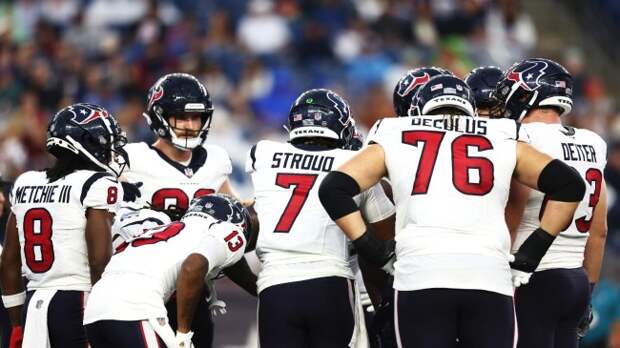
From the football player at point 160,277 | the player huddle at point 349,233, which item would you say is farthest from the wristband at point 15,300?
the football player at point 160,277

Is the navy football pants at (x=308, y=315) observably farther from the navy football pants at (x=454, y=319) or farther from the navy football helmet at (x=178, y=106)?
the navy football helmet at (x=178, y=106)

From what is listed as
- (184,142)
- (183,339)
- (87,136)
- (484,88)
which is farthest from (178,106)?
(484,88)

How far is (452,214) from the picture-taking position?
6.28 meters

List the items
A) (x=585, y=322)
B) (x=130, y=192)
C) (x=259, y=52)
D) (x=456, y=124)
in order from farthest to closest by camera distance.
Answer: (x=259, y=52)
(x=130, y=192)
(x=585, y=322)
(x=456, y=124)

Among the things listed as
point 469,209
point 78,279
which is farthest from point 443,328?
point 78,279

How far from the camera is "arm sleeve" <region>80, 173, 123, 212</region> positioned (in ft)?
23.3

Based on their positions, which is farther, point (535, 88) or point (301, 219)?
point (535, 88)

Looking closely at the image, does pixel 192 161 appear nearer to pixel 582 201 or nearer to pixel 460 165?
pixel 460 165

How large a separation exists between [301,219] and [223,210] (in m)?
0.47

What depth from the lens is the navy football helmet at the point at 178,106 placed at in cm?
805

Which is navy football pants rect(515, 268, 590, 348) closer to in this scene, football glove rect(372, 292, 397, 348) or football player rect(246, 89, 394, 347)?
football glove rect(372, 292, 397, 348)

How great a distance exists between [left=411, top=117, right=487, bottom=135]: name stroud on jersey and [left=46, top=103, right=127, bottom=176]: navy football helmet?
1.99 meters

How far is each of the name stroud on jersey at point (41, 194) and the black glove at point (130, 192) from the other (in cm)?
56

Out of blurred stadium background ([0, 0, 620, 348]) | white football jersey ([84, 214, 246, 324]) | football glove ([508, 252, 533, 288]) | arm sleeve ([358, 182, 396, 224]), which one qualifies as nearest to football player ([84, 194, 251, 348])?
white football jersey ([84, 214, 246, 324])
